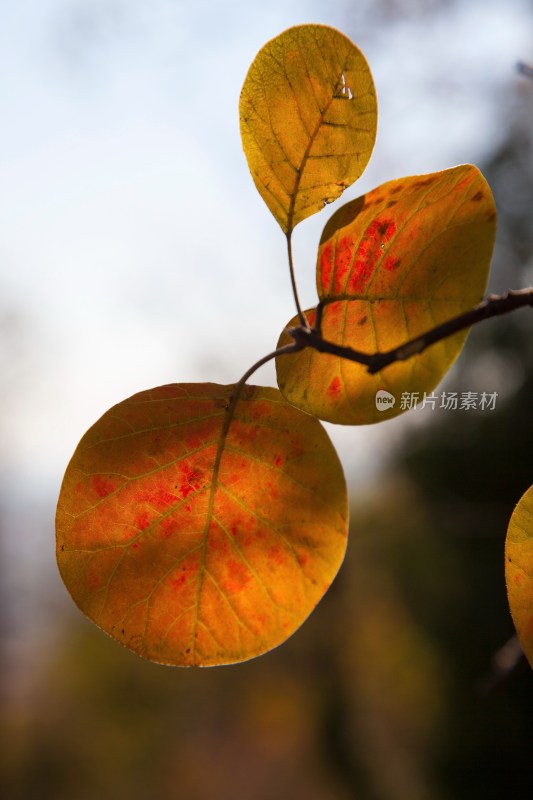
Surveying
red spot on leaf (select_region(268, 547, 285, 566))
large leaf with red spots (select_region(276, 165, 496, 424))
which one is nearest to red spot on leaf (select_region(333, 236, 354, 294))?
large leaf with red spots (select_region(276, 165, 496, 424))

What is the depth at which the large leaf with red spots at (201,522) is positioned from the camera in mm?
302

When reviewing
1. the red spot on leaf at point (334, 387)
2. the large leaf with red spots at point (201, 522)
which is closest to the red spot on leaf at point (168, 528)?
the large leaf with red spots at point (201, 522)

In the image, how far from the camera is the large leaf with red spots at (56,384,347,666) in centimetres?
30

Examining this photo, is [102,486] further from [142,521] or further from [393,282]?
[393,282]

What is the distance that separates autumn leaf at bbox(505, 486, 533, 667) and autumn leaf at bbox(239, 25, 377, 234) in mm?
199

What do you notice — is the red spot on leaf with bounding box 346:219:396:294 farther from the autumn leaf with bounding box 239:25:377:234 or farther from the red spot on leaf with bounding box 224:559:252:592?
the red spot on leaf with bounding box 224:559:252:592

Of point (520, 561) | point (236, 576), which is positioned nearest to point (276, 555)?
point (236, 576)

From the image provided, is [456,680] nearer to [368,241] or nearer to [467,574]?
[467,574]

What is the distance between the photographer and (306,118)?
0.96 feet

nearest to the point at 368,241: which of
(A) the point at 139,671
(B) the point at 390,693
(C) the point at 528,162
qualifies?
(C) the point at 528,162

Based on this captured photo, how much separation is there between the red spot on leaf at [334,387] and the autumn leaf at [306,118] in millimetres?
97

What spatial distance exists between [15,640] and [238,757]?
103 inches
